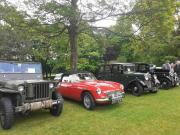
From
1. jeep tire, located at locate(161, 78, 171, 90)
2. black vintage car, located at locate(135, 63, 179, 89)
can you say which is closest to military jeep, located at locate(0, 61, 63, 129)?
black vintage car, located at locate(135, 63, 179, 89)

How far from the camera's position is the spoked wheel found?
12.3 m

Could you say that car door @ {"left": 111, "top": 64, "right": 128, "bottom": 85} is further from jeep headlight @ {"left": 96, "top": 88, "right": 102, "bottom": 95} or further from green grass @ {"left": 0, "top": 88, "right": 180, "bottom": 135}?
jeep headlight @ {"left": 96, "top": 88, "right": 102, "bottom": 95}

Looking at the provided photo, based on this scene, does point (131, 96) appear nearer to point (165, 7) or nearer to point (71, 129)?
point (165, 7)

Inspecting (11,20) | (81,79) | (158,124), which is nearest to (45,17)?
(11,20)

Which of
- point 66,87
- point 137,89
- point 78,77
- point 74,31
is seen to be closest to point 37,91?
point 66,87

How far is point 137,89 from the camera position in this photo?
12.5m

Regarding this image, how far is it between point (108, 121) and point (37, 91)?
2340 mm

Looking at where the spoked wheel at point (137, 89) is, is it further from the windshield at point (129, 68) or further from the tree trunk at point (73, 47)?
the tree trunk at point (73, 47)

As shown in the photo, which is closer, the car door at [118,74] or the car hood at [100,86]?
the car hood at [100,86]

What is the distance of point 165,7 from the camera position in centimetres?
1222

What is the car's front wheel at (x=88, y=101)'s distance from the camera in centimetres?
934

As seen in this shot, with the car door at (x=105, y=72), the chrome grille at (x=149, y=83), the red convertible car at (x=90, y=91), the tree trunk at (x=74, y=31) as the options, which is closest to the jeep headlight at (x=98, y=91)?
the red convertible car at (x=90, y=91)

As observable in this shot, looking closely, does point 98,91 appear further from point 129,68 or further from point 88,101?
point 129,68

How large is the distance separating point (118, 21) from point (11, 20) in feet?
17.5
